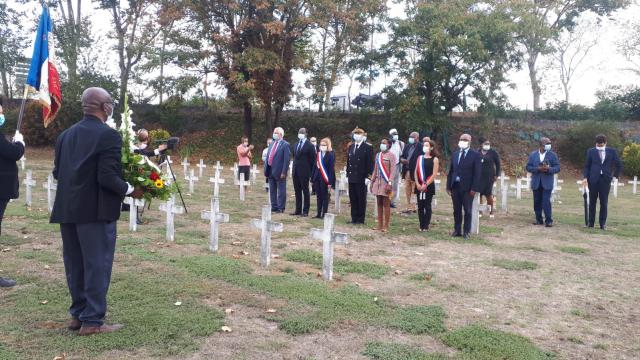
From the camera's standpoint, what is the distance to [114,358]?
178 inches

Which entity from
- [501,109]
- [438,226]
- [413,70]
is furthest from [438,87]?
[438,226]

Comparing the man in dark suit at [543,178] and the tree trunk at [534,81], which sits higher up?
the tree trunk at [534,81]

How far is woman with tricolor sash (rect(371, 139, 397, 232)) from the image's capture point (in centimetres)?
1081

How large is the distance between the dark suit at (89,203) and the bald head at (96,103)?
6 centimetres

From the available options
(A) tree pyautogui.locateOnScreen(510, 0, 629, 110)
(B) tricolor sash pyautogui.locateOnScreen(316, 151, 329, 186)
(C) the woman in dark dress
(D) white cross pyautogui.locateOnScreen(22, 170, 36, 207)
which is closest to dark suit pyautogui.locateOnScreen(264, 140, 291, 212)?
(B) tricolor sash pyautogui.locateOnScreen(316, 151, 329, 186)

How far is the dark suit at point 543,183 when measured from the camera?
1259 centimetres

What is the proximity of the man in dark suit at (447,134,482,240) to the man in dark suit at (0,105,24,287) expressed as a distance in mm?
7545

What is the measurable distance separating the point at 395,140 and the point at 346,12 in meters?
17.1

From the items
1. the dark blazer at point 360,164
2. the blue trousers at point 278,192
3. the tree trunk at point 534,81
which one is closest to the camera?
the dark blazer at point 360,164

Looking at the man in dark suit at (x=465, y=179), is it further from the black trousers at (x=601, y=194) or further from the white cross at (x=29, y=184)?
the white cross at (x=29, y=184)

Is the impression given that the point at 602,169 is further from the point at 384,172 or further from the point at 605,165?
the point at 384,172

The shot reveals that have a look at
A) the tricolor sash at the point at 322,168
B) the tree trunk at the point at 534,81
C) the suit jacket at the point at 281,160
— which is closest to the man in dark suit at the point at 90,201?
the tricolor sash at the point at 322,168

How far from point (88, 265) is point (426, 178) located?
7.74m

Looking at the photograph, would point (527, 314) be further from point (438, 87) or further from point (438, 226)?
point (438, 87)
